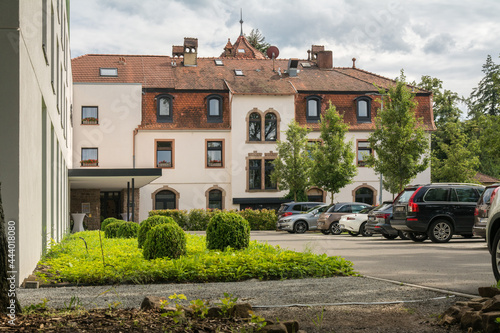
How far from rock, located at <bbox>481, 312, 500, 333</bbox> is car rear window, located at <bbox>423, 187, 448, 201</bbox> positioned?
51.9 feet

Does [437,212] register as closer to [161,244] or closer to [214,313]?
[161,244]

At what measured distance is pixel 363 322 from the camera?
6309 millimetres

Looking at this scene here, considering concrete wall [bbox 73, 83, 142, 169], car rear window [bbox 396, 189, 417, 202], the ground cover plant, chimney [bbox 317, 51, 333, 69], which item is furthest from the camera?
chimney [bbox 317, 51, 333, 69]

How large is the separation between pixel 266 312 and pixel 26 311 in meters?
2.43

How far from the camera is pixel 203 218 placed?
41938 millimetres

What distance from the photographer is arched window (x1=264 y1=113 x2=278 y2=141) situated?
48188 millimetres

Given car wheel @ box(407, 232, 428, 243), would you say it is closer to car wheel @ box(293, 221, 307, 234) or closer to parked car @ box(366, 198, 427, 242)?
parked car @ box(366, 198, 427, 242)

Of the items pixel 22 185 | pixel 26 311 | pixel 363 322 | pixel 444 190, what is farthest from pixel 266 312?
pixel 444 190

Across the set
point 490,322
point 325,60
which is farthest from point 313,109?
point 490,322

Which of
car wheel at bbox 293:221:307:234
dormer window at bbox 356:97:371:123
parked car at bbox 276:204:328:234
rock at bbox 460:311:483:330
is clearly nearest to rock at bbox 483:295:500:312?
rock at bbox 460:311:483:330

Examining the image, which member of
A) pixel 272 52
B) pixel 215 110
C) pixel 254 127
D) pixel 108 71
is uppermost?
pixel 272 52

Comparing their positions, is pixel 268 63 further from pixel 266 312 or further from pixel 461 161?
pixel 266 312

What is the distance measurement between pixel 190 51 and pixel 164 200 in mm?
12780

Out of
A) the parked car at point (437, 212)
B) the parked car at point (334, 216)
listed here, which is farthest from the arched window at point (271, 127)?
the parked car at point (437, 212)
